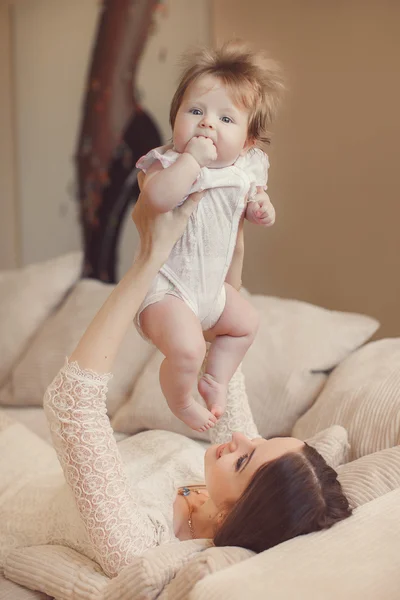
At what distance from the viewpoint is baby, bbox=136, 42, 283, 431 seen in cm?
120

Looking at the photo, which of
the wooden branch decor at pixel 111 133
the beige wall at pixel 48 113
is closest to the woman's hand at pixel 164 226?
the wooden branch decor at pixel 111 133

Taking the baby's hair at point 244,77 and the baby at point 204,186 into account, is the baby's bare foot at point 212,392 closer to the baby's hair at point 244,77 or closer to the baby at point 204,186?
the baby at point 204,186

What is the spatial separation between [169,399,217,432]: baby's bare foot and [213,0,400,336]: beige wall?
2.08 meters

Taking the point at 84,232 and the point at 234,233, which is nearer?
the point at 234,233

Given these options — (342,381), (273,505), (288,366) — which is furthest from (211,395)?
(288,366)

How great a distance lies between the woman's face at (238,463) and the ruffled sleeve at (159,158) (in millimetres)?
518

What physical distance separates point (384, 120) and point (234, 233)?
2.12 meters

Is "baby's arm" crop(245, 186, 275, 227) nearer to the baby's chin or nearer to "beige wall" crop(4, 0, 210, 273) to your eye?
the baby's chin

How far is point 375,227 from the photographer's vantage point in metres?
3.25

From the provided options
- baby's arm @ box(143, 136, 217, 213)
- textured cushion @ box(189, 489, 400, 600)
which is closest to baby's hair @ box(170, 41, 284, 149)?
baby's arm @ box(143, 136, 217, 213)

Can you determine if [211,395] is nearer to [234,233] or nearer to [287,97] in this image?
[234,233]

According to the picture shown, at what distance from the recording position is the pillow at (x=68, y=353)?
2809 millimetres

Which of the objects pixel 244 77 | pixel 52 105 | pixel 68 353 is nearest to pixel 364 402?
pixel 244 77

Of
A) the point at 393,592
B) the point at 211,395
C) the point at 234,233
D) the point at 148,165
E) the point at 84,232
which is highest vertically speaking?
the point at 148,165
